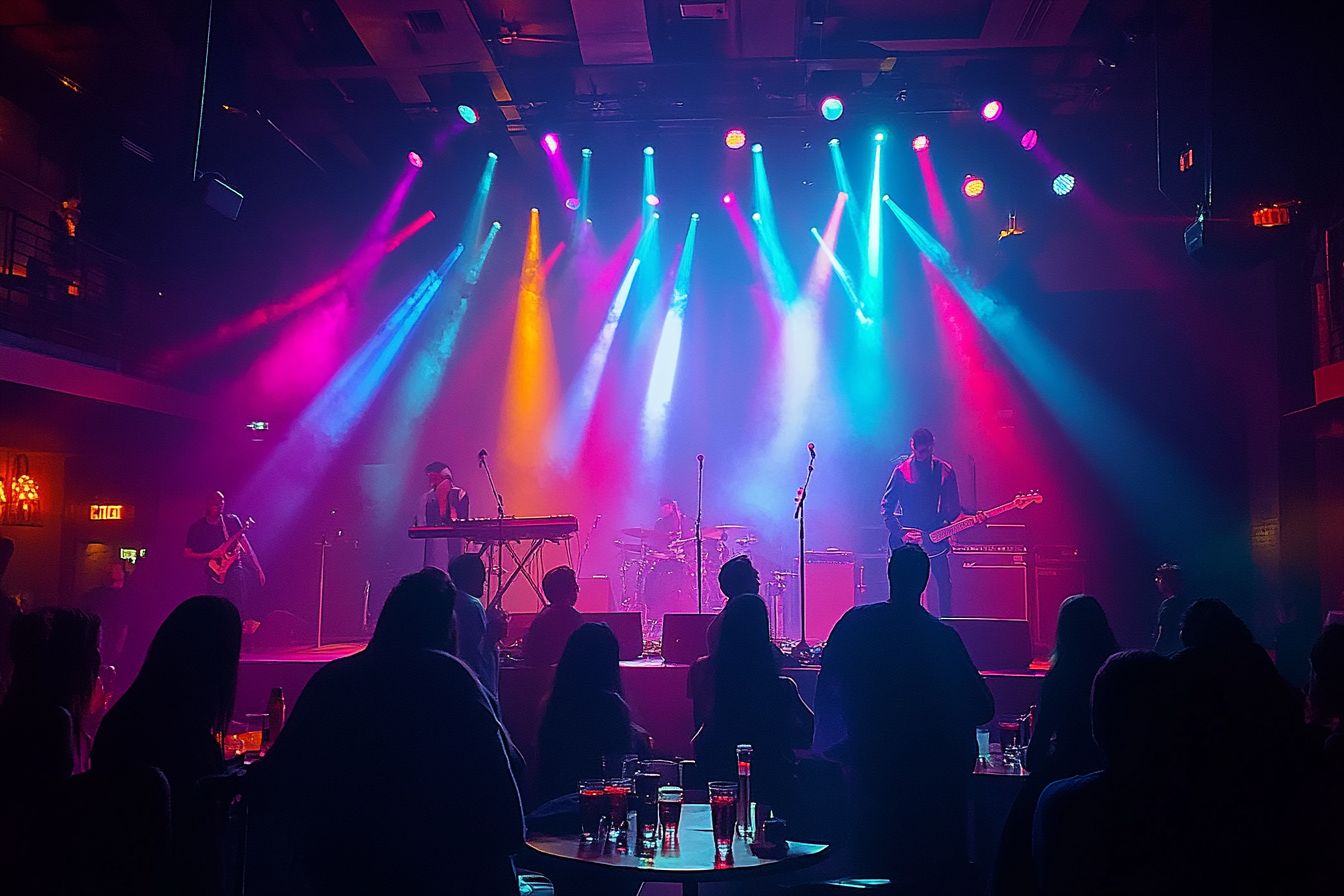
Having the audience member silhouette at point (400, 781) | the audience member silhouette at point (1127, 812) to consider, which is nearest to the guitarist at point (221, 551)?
the audience member silhouette at point (400, 781)

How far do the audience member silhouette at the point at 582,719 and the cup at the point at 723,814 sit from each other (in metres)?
0.90

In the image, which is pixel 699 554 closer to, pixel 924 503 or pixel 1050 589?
pixel 924 503

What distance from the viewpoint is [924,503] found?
8.88 meters

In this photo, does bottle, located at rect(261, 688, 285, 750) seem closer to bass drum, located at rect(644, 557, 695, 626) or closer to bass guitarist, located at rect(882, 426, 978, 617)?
bass guitarist, located at rect(882, 426, 978, 617)

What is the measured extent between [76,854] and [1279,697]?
10.7ft

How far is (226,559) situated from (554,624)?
551 cm

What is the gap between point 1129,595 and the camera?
433 inches

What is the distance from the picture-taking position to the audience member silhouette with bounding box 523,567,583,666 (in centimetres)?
571

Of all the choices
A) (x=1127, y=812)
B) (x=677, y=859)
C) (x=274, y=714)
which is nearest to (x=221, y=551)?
(x=274, y=714)

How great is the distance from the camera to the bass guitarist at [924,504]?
344 inches

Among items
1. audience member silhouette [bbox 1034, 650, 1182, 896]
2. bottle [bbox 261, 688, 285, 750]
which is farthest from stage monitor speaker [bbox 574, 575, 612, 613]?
audience member silhouette [bbox 1034, 650, 1182, 896]

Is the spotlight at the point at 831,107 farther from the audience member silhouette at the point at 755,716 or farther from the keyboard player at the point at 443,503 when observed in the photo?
the audience member silhouette at the point at 755,716

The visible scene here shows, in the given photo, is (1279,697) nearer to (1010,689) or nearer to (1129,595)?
(1010,689)

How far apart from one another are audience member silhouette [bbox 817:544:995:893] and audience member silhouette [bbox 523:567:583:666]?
7.94ft
